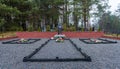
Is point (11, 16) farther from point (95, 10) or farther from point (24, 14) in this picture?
point (95, 10)

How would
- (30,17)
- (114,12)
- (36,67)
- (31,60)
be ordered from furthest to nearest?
1. (114,12)
2. (30,17)
3. (31,60)
4. (36,67)

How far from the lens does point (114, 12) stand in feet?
162

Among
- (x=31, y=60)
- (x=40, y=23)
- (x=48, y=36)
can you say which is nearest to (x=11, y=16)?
(x=40, y=23)

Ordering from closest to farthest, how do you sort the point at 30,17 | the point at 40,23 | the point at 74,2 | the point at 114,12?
the point at 74,2 < the point at 30,17 < the point at 40,23 < the point at 114,12

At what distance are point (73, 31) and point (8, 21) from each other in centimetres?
949

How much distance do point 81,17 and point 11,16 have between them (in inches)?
368

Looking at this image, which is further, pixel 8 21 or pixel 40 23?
pixel 40 23

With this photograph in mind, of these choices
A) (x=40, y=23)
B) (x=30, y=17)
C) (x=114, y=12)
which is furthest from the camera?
(x=114, y=12)

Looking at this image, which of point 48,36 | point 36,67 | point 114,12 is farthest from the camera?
point 114,12

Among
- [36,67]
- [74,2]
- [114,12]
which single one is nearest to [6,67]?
[36,67]

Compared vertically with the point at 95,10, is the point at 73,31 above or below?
below

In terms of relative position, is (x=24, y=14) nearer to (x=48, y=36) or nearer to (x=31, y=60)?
(x=48, y=36)

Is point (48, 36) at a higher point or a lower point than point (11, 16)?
lower

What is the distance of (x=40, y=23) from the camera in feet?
115
